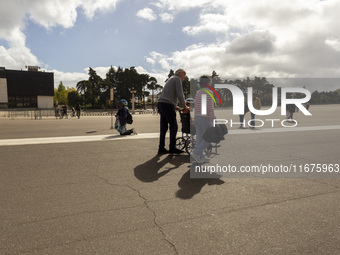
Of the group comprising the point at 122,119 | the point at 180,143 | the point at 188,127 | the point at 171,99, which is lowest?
the point at 180,143

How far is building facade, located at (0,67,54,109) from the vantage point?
89688 mm


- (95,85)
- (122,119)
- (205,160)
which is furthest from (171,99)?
(95,85)

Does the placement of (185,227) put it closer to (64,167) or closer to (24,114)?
(64,167)

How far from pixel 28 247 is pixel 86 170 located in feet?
9.09

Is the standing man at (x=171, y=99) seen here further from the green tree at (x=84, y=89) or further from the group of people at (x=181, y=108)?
the green tree at (x=84, y=89)

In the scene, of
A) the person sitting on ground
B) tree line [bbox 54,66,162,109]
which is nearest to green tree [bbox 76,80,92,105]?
tree line [bbox 54,66,162,109]

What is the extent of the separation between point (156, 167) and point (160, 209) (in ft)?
7.05

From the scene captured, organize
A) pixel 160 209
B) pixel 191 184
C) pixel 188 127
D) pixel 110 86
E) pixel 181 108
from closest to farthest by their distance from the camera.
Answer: pixel 160 209 → pixel 191 184 → pixel 181 108 → pixel 188 127 → pixel 110 86

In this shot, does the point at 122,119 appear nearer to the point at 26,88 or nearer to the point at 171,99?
the point at 171,99

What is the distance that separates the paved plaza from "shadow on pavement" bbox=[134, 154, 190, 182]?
0.02 m

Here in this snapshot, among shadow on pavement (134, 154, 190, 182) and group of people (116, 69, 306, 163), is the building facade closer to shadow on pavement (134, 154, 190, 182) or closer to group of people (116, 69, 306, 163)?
group of people (116, 69, 306, 163)

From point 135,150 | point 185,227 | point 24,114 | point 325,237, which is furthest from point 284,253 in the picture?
point 24,114

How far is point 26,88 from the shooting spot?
302 ft

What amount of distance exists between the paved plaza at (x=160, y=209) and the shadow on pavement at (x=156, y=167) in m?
0.02
